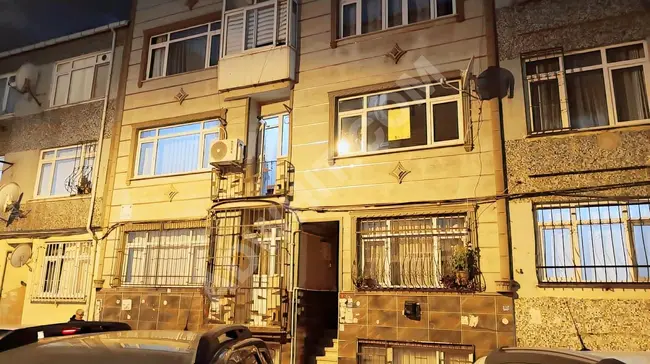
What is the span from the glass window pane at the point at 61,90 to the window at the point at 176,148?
3124mm

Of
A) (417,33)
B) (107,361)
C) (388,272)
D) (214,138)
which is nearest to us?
(107,361)

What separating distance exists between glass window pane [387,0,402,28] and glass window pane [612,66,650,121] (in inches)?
168

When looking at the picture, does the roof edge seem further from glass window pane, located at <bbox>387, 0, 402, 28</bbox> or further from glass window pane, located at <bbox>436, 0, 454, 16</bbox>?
glass window pane, located at <bbox>436, 0, 454, 16</bbox>

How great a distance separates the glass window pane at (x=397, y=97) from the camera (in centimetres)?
1045

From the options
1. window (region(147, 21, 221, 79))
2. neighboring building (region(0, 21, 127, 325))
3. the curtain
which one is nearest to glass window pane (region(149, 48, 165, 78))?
window (region(147, 21, 221, 79))

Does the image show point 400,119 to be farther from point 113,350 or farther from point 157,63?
point 113,350

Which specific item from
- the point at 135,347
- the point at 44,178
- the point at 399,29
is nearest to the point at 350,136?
the point at 399,29

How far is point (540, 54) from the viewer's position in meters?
9.55

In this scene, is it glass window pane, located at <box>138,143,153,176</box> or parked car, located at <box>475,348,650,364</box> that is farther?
glass window pane, located at <box>138,143,153,176</box>

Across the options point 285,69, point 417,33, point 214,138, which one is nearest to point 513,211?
point 417,33

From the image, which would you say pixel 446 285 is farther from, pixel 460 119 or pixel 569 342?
pixel 460 119

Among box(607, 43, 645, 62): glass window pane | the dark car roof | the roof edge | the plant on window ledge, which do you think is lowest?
the dark car roof

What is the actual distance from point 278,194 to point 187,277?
9.57 feet

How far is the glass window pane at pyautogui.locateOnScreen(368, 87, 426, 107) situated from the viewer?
10445 mm
